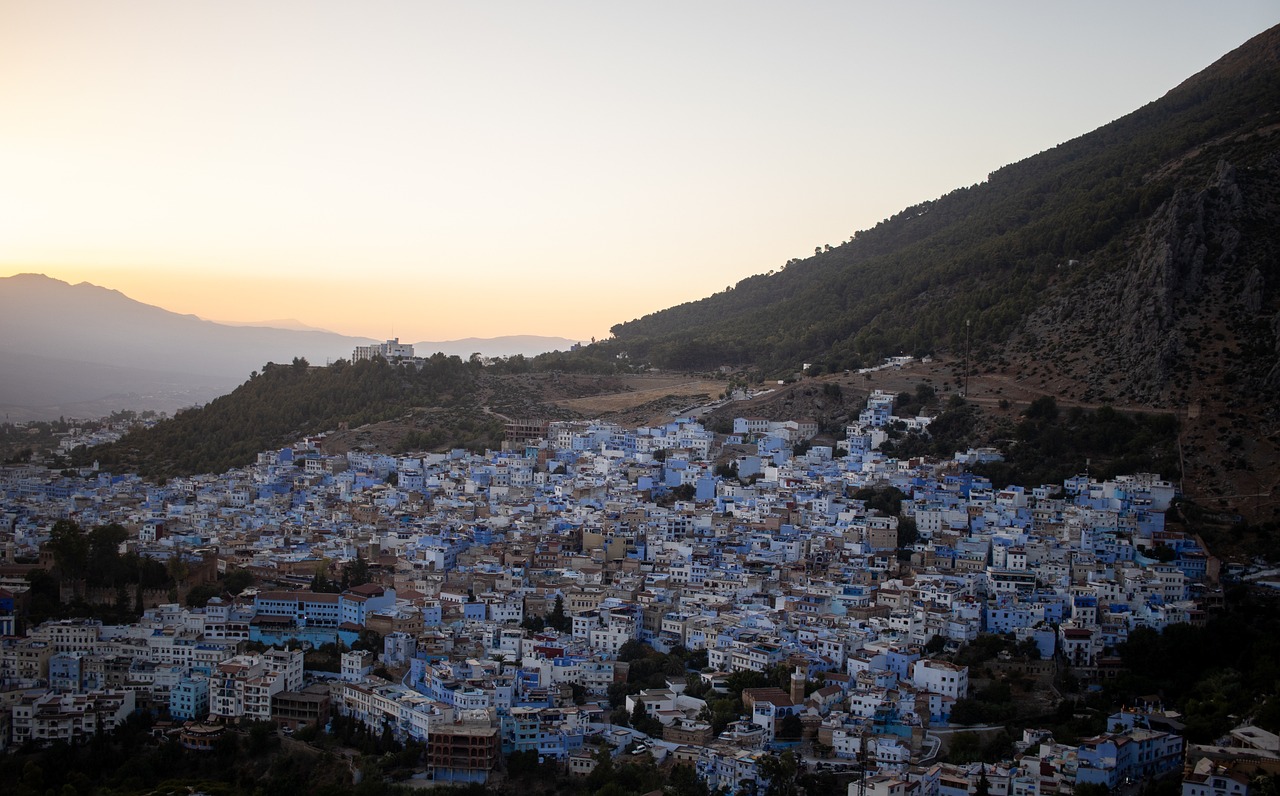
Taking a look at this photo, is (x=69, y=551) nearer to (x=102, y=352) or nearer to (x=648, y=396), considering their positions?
(x=102, y=352)

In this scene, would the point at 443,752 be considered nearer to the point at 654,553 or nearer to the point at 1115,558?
the point at 654,553

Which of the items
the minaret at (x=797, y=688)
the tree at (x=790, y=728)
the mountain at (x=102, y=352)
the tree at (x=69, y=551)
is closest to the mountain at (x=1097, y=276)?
the minaret at (x=797, y=688)

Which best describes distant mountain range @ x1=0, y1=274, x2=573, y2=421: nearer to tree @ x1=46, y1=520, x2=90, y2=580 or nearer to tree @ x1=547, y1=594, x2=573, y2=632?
tree @ x1=46, y1=520, x2=90, y2=580

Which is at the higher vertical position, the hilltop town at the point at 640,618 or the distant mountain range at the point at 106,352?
the distant mountain range at the point at 106,352

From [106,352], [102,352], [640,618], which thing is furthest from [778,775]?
[106,352]

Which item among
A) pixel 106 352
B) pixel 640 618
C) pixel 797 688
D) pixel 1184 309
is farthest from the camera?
pixel 106 352

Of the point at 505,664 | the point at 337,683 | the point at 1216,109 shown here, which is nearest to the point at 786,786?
the point at 505,664

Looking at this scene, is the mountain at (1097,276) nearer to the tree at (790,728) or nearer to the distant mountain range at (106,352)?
the tree at (790,728)
